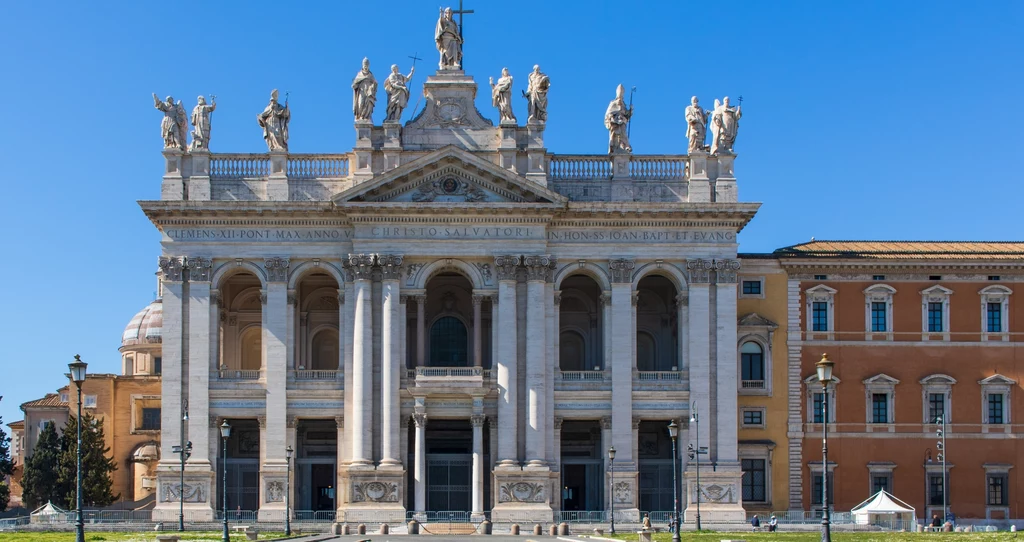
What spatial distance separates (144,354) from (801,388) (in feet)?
156

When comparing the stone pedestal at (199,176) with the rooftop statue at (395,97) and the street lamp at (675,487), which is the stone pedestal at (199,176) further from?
the street lamp at (675,487)

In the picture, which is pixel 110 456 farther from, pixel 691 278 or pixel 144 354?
pixel 691 278

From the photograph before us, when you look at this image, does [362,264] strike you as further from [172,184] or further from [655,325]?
[655,325]

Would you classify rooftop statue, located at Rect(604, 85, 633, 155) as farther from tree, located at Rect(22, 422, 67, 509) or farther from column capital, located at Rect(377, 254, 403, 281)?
tree, located at Rect(22, 422, 67, 509)

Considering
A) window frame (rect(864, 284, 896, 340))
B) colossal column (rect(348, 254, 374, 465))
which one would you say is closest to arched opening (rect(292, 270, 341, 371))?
colossal column (rect(348, 254, 374, 465))

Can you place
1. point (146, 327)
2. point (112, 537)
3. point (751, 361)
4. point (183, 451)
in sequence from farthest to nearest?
point (146, 327) < point (751, 361) < point (183, 451) < point (112, 537)

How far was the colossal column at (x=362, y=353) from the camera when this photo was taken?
6397cm

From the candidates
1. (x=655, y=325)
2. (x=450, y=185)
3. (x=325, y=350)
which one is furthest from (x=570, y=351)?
(x=325, y=350)

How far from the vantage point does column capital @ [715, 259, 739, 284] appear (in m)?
65.1

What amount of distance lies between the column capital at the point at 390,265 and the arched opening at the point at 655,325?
39.9ft

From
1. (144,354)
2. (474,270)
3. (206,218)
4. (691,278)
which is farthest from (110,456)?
(691,278)

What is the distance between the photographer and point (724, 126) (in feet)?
218

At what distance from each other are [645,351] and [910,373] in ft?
40.2

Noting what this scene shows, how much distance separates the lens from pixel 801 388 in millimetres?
68625
